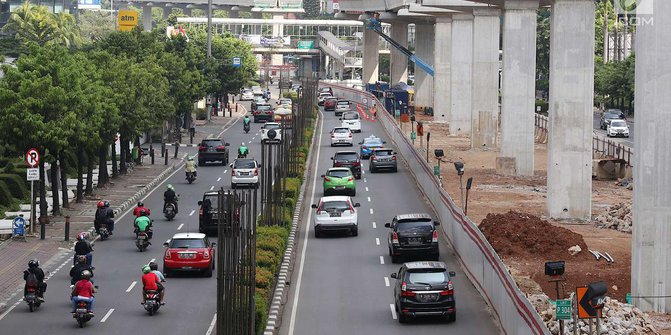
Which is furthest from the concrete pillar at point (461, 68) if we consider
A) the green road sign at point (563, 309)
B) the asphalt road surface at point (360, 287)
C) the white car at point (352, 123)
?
the green road sign at point (563, 309)

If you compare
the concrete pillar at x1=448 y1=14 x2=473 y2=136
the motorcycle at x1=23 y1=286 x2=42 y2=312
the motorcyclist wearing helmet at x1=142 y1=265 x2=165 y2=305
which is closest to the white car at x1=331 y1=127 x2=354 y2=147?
the concrete pillar at x1=448 y1=14 x2=473 y2=136

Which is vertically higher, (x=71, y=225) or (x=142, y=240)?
(x=142, y=240)

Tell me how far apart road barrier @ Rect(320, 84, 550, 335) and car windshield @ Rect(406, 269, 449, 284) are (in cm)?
138

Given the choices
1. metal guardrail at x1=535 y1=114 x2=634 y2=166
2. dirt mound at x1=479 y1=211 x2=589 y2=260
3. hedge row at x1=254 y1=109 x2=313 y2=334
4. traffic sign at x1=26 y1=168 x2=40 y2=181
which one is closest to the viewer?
hedge row at x1=254 y1=109 x2=313 y2=334

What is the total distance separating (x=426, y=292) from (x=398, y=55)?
11359 cm

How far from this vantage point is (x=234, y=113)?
129375 mm

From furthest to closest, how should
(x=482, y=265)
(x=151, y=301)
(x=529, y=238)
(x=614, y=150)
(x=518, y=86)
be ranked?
1. (x=614, y=150)
2. (x=518, y=86)
3. (x=529, y=238)
4. (x=482, y=265)
5. (x=151, y=301)

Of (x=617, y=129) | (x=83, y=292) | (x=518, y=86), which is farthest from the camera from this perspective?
(x=617, y=129)

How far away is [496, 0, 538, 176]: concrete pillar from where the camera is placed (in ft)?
224

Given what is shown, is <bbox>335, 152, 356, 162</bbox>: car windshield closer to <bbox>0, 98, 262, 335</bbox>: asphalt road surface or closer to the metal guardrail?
the metal guardrail

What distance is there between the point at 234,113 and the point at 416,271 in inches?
3793

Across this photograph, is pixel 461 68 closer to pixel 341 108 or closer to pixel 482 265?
pixel 341 108

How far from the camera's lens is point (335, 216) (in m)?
50.9

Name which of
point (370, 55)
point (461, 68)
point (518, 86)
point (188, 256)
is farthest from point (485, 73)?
point (370, 55)
